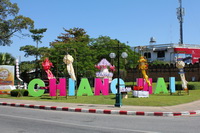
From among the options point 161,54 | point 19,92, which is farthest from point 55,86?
point 161,54

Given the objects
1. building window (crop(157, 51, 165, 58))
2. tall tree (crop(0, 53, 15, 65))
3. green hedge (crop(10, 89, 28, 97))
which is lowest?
green hedge (crop(10, 89, 28, 97))

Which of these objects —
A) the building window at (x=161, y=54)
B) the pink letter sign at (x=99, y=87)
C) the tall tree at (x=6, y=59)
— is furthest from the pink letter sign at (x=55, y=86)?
the building window at (x=161, y=54)

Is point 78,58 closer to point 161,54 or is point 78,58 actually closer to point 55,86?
point 55,86

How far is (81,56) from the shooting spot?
4044 centimetres

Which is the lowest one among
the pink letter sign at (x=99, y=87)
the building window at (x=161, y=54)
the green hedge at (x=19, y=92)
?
A: the green hedge at (x=19, y=92)

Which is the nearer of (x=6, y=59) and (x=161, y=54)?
(x=6, y=59)

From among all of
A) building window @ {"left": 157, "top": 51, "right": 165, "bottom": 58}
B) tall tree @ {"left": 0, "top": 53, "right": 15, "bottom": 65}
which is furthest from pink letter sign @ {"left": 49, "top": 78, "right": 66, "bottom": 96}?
building window @ {"left": 157, "top": 51, "right": 165, "bottom": 58}

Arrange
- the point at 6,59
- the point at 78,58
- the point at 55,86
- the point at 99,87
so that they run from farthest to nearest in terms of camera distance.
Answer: the point at 78,58, the point at 6,59, the point at 99,87, the point at 55,86

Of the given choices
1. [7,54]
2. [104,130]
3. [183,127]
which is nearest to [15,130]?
[104,130]

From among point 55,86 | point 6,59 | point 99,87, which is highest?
point 6,59

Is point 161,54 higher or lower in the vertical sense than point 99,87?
higher

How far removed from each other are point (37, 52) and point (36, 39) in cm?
273

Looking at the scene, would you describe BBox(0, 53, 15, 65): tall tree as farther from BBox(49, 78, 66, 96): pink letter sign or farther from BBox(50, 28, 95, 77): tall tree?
BBox(49, 78, 66, 96): pink letter sign

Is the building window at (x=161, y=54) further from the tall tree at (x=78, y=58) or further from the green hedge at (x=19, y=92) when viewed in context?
the green hedge at (x=19, y=92)
